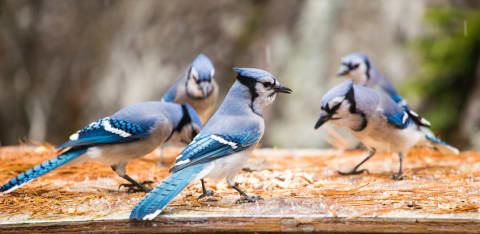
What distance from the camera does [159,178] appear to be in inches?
122

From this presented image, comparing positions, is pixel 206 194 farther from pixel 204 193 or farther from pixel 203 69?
pixel 203 69

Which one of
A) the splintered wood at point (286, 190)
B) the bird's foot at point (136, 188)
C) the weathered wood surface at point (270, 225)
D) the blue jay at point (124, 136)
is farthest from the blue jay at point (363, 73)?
the weathered wood surface at point (270, 225)

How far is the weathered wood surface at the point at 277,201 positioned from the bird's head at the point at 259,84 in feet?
1.55

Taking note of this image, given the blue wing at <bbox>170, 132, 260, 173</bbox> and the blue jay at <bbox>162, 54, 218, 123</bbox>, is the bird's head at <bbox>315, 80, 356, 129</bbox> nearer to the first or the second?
the blue wing at <bbox>170, 132, 260, 173</bbox>

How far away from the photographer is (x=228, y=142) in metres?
2.26

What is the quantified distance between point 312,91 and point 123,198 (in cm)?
363

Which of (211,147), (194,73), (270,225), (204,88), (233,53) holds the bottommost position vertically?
(270,225)

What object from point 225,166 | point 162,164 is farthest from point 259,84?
point 162,164

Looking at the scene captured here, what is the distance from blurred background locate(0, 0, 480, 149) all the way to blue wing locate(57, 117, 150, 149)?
9.20ft

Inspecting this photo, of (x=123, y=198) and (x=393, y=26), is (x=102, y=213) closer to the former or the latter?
(x=123, y=198)

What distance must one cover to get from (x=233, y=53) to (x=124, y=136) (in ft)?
11.8

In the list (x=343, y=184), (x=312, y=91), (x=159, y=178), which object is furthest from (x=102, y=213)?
(x=312, y=91)

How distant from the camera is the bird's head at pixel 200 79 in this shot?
3.67 m

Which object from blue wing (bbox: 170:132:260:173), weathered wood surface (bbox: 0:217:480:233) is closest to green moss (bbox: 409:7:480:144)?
blue wing (bbox: 170:132:260:173)
